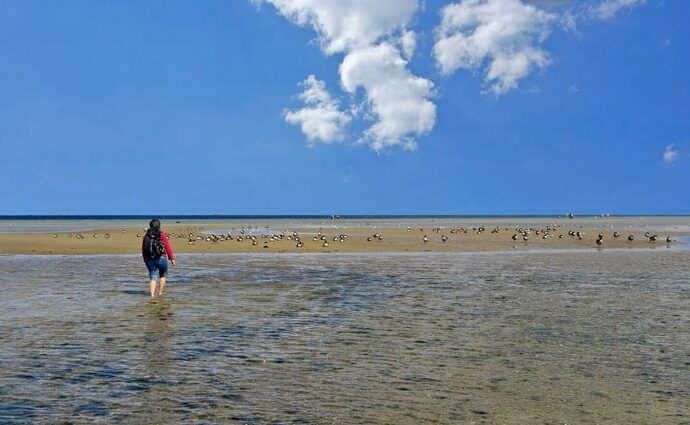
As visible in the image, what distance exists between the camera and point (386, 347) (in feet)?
45.2

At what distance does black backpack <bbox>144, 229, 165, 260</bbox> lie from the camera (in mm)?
21281

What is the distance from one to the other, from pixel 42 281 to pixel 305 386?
1816 cm

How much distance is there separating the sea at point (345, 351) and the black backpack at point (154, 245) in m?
1.33

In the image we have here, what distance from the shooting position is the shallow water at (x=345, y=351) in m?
9.48

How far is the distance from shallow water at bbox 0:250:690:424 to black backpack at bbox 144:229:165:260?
4.53ft

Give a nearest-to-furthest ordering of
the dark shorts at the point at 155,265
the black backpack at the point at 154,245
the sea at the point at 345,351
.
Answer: the sea at the point at 345,351
the black backpack at the point at 154,245
the dark shorts at the point at 155,265

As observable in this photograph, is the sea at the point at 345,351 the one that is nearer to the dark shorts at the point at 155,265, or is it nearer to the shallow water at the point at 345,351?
the shallow water at the point at 345,351

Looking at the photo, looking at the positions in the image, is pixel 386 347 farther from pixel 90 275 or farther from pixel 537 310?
pixel 90 275

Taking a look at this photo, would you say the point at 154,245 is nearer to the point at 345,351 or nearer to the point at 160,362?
the point at 160,362

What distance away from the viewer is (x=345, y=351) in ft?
43.7

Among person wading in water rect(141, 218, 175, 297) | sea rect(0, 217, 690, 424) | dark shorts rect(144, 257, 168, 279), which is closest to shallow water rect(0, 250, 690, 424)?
sea rect(0, 217, 690, 424)

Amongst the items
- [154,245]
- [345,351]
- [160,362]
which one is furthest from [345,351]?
[154,245]

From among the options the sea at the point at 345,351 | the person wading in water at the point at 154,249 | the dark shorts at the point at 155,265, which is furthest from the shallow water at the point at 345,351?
the person wading in water at the point at 154,249

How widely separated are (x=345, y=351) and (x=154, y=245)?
994cm
